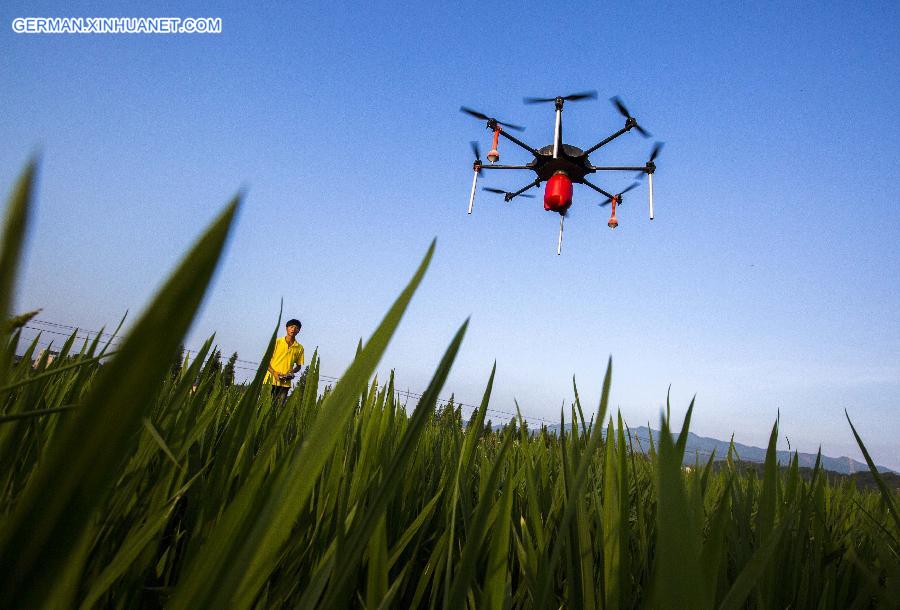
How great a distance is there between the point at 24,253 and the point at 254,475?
0.19m

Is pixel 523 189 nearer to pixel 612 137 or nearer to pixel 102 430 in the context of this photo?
pixel 612 137

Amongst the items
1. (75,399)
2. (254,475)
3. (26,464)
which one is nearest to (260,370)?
(254,475)

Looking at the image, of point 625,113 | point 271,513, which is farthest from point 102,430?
point 625,113

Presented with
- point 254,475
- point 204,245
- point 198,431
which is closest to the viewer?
point 204,245

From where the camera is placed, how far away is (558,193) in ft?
37.4

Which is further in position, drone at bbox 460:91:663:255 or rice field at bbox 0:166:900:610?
drone at bbox 460:91:663:255

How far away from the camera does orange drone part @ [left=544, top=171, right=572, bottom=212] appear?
11398 mm

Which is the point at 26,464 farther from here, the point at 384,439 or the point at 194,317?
the point at 194,317

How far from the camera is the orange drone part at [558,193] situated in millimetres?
11398

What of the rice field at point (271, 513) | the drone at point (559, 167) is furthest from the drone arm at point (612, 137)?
the rice field at point (271, 513)

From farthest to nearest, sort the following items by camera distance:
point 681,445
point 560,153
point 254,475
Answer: point 560,153
point 681,445
point 254,475

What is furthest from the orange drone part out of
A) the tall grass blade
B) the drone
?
the tall grass blade

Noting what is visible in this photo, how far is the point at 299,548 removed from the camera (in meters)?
0.61

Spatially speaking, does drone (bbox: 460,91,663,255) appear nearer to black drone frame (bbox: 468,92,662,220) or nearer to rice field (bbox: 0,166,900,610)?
black drone frame (bbox: 468,92,662,220)
